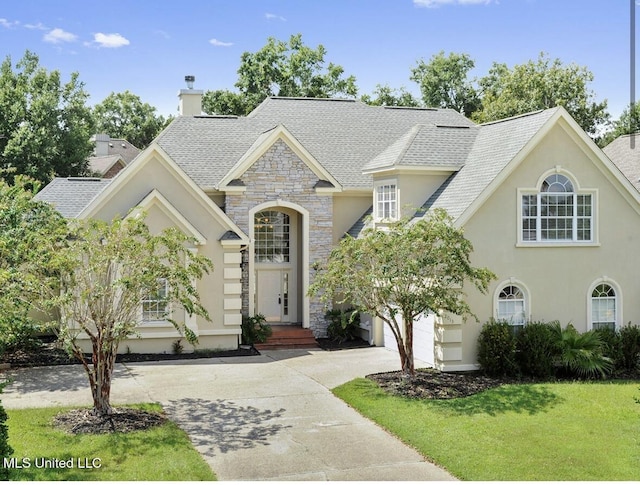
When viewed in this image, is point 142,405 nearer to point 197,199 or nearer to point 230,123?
point 197,199

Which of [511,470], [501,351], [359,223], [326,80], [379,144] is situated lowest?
[511,470]

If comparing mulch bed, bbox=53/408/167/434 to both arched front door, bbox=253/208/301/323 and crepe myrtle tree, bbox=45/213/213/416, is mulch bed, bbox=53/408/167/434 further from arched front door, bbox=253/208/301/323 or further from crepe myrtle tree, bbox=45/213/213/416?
arched front door, bbox=253/208/301/323

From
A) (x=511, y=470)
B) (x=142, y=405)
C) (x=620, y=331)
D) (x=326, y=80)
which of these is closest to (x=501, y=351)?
(x=620, y=331)

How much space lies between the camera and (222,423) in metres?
15.7

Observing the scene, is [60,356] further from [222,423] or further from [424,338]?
[424,338]

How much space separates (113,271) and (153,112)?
68.8m

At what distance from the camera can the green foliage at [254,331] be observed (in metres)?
25.1

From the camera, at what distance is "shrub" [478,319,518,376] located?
788 inches

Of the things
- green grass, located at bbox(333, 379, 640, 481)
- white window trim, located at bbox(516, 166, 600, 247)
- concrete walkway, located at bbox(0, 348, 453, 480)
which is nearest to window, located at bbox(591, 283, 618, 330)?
white window trim, located at bbox(516, 166, 600, 247)

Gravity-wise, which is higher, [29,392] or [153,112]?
[153,112]

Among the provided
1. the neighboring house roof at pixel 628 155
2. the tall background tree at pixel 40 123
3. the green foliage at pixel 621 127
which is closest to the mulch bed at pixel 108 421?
the neighboring house roof at pixel 628 155

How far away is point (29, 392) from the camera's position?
59.7 feet

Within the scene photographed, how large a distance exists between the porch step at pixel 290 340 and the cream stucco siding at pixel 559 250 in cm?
661

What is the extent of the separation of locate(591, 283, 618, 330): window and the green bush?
2.61 ft
